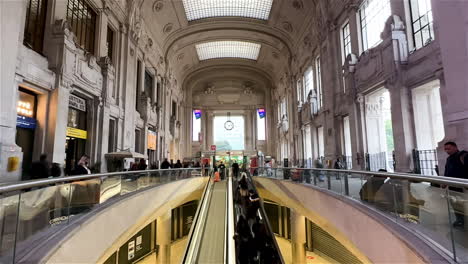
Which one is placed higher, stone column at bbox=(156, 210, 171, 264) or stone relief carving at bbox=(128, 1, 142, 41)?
stone relief carving at bbox=(128, 1, 142, 41)

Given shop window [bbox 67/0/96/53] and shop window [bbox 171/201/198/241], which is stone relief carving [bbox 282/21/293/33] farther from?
shop window [bbox 171/201/198/241]

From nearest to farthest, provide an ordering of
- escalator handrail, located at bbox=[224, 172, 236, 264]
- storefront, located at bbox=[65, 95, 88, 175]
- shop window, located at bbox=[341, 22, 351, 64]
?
escalator handrail, located at bbox=[224, 172, 236, 264], storefront, located at bbox=[65, 95, 88, 175], shop window, located at bbox=[341, 22, 351, 64]

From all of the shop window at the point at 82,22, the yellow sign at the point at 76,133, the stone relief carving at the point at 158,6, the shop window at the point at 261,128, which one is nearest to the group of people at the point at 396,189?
the yellow sign at the point at 76,133

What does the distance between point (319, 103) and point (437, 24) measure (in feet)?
34.4

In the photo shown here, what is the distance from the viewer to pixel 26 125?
852 centimetres

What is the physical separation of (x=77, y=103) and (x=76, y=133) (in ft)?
4.02

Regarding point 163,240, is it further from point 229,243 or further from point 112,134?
point 229,243

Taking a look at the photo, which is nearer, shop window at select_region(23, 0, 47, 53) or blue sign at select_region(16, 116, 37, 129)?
blue sign at select_region(16, 116, 37, 129)

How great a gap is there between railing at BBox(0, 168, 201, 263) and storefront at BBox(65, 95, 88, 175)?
6.64 metres

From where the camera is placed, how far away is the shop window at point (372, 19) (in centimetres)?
1038

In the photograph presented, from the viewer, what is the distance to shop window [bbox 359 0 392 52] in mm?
10375

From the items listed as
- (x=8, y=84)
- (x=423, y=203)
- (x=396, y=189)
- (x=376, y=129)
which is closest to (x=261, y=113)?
(x=376, y=129)

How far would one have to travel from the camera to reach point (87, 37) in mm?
11977

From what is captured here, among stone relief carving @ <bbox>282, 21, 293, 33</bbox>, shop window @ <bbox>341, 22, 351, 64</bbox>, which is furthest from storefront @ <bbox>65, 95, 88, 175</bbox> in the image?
stone relief carving @ <bbox>282, 21, 293, 33</bbox>
